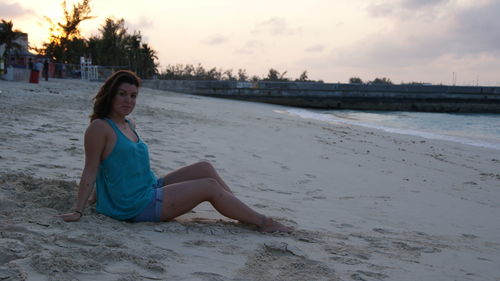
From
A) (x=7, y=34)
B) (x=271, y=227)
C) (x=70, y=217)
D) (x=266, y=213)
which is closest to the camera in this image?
(x=70, y=217)

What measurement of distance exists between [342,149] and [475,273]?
5593 mm

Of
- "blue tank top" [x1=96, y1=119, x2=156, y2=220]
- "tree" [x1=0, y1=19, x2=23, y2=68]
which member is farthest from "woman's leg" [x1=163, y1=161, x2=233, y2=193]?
"tree" [x1=0, y1=19, x2=23, y2=68]

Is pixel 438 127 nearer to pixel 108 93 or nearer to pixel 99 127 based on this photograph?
pixel 108 93

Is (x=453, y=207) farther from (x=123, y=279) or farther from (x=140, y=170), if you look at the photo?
(x=123, y=279)

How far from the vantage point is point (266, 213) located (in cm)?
400

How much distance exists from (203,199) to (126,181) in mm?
539

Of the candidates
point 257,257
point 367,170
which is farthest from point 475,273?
point 367,170

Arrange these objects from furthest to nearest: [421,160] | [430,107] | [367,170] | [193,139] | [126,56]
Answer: [126,56], [430,107], [421,160], [193,139], [367,170]

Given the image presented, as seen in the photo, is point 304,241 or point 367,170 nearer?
point 304,241

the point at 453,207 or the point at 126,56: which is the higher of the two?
the point at 126,56

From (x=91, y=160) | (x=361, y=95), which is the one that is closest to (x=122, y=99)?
(x=91, y=160)

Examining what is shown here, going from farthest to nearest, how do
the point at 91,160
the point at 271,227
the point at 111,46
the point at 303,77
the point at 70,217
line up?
the point at 303,77
the point at 111,46
the point at 271,227
the point at 91,160
the point at 70,217

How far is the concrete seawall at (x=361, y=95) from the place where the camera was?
1465 inches

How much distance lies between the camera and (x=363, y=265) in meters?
2.84
